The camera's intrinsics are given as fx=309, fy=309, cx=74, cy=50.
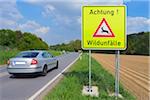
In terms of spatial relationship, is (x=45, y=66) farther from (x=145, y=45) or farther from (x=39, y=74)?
(x=145, y=45)

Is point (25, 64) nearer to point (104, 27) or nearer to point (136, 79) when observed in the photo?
point (136, 79)

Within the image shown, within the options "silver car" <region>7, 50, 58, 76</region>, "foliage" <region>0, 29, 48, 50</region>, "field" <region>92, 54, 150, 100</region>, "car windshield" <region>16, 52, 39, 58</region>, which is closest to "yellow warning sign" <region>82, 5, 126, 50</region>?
"field" <region>92, 54, 150, 100</region>

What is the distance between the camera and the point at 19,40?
11638 cm

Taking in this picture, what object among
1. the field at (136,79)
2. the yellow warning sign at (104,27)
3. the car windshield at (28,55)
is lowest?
the field at (136,79)

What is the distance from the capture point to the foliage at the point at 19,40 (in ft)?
351

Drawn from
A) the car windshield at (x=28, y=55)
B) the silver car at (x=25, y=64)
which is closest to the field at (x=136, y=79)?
the silver car at (x=25, y=64)

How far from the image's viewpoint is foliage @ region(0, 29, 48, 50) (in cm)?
10706

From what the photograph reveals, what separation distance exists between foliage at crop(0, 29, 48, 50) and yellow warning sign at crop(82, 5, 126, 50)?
9407cm

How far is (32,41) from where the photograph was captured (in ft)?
361

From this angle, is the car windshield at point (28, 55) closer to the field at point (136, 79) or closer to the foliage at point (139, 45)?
the field at point (136, 79)

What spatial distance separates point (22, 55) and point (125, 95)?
8.20 metres

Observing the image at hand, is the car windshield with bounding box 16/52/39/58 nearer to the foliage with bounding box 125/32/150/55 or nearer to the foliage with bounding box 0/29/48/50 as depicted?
the foliage with bounding box 0/29/48/50

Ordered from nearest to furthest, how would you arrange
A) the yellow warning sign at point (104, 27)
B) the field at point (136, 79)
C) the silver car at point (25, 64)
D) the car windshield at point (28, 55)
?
the yellow warning sign at point (104, 27) → the field at point (136, 79) → the silver car at point (25, 64) → the car windshield at point (28, 55)

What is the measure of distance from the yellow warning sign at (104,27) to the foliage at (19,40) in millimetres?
94070
